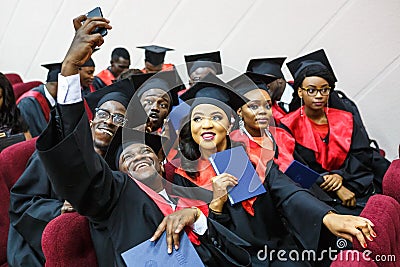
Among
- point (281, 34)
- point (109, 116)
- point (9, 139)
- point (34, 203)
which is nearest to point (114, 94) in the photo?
point (109, 116)

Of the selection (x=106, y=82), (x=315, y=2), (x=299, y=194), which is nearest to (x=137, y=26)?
(x=106, y=82)

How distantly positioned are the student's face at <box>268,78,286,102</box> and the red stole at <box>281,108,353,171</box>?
46 cm

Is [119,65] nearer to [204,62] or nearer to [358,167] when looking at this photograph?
[204,62]

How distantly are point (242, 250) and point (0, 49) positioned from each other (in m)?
5.30

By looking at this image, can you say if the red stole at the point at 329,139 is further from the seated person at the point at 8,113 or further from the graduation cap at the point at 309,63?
the seated person at the point at 8,113

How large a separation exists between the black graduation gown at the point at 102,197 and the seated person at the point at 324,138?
0.95m

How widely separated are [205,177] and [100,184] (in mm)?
533

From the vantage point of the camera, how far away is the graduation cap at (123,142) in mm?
1856

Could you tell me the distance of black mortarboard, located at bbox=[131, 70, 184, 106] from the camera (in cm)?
266

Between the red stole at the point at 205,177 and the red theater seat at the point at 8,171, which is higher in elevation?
the red stole at the point at 205,177

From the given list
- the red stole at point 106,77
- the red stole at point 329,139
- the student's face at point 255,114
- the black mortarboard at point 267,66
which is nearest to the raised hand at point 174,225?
the student's face at point 255,114

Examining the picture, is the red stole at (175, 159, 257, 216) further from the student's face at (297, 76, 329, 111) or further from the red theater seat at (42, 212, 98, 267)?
the student's face at (297, 76, 329, 111)

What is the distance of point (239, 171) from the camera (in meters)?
1.90

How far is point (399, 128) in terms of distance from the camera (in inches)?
152
